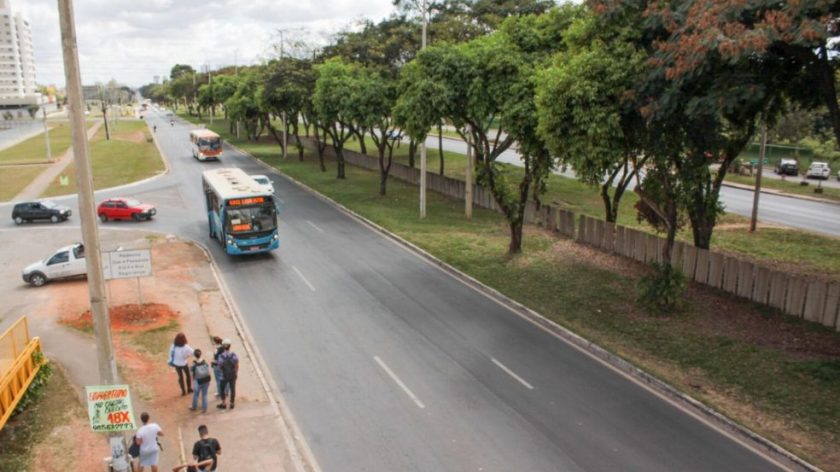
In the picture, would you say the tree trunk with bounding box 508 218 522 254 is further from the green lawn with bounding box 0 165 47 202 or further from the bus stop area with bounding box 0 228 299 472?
the green lawn with bounding box 0 165 47 202

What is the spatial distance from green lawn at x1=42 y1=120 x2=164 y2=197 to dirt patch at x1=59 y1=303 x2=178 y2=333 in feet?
57.5

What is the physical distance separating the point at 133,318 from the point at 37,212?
798 inches

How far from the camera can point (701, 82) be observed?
1647 centimetres

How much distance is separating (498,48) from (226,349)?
1669 cm

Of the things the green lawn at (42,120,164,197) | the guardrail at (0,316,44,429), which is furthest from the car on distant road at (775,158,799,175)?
the guardrail at (0,316,44,429)

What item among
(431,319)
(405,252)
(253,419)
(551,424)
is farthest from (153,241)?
(551,424)

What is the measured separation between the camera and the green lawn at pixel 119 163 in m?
48.5

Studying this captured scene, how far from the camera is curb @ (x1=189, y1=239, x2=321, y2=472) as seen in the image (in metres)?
12.4

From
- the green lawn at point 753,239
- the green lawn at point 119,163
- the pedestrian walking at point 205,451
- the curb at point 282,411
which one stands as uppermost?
the green lawn at point 119,163

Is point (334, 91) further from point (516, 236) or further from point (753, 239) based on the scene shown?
point (753, 239)

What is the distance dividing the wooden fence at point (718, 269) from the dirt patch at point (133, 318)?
54.3 ft

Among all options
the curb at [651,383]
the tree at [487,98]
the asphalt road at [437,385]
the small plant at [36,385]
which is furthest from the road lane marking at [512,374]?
the small plant at [36,385]

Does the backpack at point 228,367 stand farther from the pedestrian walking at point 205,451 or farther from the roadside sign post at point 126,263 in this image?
the roadside sign post at point 126,263

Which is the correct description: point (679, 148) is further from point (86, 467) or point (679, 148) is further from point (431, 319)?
point (86, 467)
